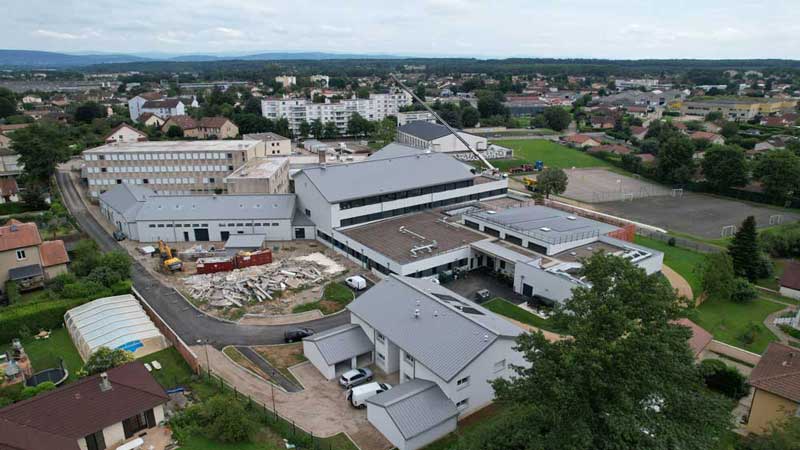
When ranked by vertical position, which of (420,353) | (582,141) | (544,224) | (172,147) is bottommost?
(420,353)

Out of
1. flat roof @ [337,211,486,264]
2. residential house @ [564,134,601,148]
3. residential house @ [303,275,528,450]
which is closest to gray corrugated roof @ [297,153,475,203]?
flat roof @ [337,211,486,264]

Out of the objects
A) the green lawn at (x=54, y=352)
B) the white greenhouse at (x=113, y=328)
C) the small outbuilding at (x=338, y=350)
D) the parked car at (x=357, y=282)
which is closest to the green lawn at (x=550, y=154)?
the parked car at (x=357, y=282)

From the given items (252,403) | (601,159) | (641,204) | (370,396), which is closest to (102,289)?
(252,403)

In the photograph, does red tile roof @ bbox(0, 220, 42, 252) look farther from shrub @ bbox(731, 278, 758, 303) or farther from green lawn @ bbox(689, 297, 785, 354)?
shrub @ bbox(731, 278, 758, 303)

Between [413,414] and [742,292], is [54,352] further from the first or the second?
[742,292]

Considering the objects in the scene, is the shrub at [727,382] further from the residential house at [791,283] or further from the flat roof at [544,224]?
the residential house at [791,283]

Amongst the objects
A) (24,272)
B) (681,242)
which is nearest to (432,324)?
(24,272)

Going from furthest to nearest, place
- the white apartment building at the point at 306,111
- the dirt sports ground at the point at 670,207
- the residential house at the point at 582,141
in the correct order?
the white apartment building at the point at 306,111
the residential house at the point at 582,141
the dirt sports ground at the point at 670,207
